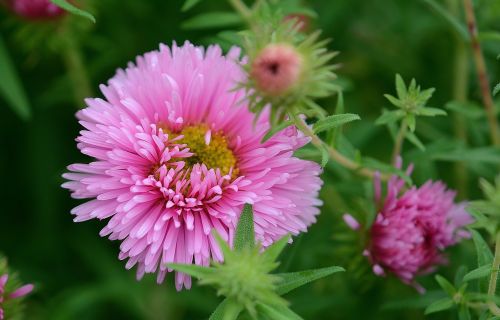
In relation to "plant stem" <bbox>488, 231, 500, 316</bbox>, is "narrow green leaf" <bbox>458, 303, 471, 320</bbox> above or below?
below

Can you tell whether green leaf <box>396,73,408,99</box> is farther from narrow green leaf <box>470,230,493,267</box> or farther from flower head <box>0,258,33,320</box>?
flower head <box>0,258,33,320</box>

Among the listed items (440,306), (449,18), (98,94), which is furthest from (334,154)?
(98,94)

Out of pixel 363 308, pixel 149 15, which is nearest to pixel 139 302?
pixel 363 308

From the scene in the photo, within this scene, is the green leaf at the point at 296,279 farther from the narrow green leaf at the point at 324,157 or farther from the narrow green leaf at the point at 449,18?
the narrow green leaf at the point at 449,18

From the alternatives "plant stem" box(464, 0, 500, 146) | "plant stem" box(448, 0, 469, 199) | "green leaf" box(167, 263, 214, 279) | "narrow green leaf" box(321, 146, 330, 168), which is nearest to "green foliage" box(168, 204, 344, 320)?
"green leaf" box(167, 263, 214, 279)

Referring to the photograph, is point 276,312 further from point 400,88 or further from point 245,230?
point 400,88

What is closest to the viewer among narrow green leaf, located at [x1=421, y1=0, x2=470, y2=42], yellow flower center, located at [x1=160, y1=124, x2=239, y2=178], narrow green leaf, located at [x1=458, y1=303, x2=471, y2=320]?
narrow green leaf, located at [x1=458, y1=303, x2=471, y2=320]

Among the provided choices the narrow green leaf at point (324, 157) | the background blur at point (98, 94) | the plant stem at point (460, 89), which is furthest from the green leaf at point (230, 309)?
the plant stem at point (460, 89)

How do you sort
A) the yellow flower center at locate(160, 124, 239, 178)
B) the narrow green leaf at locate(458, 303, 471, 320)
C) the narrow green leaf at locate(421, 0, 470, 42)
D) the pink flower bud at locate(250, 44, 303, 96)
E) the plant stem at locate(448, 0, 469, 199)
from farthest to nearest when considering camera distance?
1. the plant stem at locate(448, 0, 469, 199)
2. the narrow green leaf at locate(421, 0, 470, 42)
3. the yellow flower center at locate(160, 124, 239, 178)
4. the narrow green leaf at locate(458, 303, 471, 320)
5. the pink flower bud at locate(250, 44, 303, 96)
